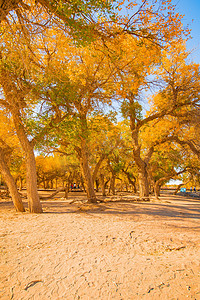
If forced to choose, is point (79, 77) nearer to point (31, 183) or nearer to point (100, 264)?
point (31, 183)

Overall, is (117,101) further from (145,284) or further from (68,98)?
(145,284)

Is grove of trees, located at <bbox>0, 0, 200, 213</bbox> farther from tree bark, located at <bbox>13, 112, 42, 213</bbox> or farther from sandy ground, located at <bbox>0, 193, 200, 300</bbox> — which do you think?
sandy ground, located at <bbox>0, 193, 200, 300</bbox>

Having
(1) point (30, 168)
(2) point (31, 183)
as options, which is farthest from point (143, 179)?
(1) point (30, 168)

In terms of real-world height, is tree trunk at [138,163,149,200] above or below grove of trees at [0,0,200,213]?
below

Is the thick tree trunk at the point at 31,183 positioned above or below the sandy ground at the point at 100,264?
above

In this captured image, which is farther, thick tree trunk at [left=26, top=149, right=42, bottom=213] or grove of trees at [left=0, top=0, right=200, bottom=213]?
thick tree trunk at [left=26, top=149, right=42, bottom=213]

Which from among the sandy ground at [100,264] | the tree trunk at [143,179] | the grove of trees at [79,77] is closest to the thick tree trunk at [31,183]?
the grove of trees at [79,77]

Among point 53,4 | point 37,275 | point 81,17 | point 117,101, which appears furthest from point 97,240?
point 117,101

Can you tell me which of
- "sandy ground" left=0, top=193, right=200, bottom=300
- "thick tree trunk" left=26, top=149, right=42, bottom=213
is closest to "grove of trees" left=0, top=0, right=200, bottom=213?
"thick tree trunk" left=26, top=149, right=42, bottom=213

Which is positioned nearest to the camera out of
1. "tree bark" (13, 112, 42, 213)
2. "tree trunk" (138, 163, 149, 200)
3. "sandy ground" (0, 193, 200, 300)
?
"sandy ground" (0, 193, 200, 300)

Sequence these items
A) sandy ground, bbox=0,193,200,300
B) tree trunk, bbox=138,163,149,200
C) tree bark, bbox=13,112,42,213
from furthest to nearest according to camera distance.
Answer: tree trunk, bbox=138,163,149,200 < tree bark, bbox=13,112,42,213 < sandy ground, bbox=0,193,200,300

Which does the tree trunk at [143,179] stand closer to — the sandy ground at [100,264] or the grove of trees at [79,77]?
the grove of trees at [79,77]

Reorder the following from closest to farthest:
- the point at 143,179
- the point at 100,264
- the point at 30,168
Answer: the point at 100,264, the point at 30,168, the point at 143,179

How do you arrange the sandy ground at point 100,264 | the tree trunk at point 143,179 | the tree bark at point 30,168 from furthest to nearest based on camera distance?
the tree trunk at point 143,179 < the tree bark at point 30,168 < the sandy ground at point 100,264
